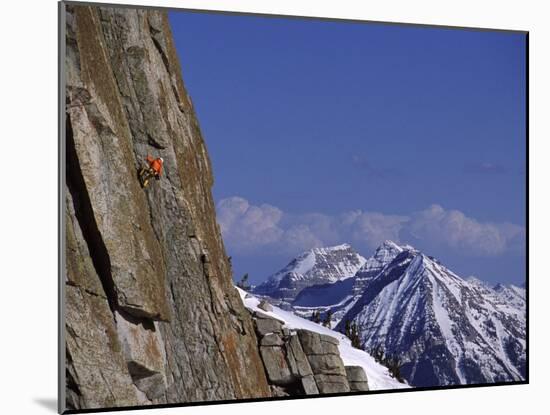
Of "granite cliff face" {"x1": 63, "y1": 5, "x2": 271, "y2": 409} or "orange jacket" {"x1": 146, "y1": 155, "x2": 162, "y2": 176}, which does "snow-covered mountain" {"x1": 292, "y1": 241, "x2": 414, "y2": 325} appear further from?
"orange jacket" {"x1": 146, "y1": 155, "x2": 162, "y2": 176}

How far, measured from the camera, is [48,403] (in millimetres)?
13148

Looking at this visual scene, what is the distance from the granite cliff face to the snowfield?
1.33 feet

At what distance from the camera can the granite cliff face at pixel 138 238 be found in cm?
1293

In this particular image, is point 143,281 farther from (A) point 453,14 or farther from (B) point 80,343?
(A) point 453,14

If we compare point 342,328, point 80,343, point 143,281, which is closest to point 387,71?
point 342,328

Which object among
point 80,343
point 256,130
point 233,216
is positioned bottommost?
point 80,343

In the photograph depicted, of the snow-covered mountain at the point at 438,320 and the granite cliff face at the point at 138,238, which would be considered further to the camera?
the snow-covered mountain at the point at 438,320

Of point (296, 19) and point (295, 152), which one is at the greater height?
point (296, 19)

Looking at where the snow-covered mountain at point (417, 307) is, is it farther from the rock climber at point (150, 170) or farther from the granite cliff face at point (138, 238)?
the rock climber at point (150, 170)

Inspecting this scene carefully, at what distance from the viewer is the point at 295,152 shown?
15742 millimetres

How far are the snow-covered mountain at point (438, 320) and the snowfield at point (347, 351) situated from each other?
19cm

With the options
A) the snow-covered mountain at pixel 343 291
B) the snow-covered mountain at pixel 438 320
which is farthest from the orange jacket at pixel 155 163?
the snow-covered mountain at pixel 438 320

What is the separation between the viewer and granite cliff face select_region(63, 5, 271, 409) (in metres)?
12.9

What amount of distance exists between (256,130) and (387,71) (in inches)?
74.8
